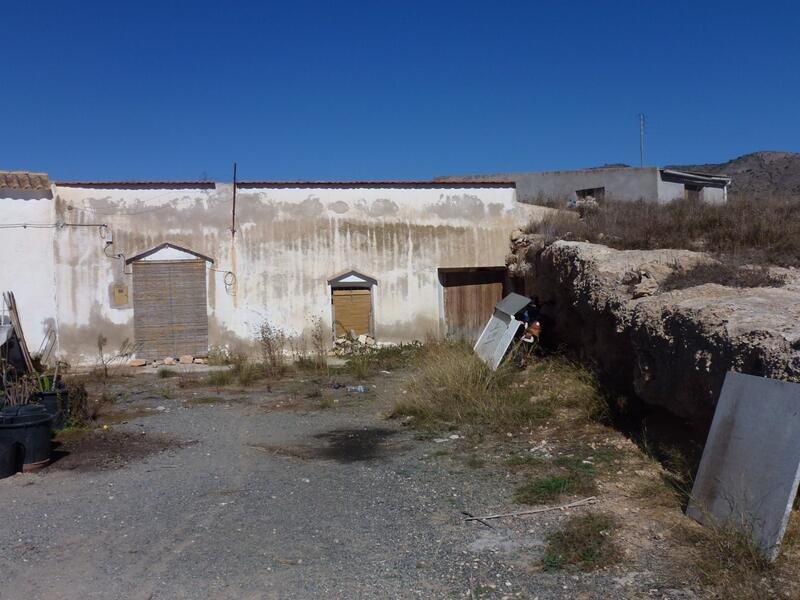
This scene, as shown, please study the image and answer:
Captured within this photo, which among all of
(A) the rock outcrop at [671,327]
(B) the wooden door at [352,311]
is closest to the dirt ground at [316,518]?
(A) the rock outcrop at [671,327]

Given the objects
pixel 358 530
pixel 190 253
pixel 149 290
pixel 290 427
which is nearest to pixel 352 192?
pixel 190 253

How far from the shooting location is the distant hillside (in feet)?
131

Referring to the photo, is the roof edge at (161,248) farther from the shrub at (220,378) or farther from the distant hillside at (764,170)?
the distant hillside at (764,170)

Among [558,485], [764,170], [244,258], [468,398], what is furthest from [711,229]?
[764,170]

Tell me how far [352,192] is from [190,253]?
13.9 feet

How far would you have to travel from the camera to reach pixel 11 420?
7.83m

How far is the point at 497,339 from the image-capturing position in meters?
13.0

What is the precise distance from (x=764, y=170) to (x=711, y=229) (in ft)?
117

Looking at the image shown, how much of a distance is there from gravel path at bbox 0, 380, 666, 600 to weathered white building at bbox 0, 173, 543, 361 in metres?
8.87

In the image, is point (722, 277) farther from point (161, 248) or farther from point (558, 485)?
point (161, 248)

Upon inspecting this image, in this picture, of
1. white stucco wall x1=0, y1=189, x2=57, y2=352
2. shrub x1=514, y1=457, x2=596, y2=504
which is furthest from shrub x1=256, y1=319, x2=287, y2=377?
shrub x1=514, y1=457, x2=596, y2=504

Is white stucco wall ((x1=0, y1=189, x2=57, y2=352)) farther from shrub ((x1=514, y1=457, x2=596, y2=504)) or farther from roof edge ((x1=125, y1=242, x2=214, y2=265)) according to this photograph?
shrub ((x1=514, y1=457, x2=596, y2=504))

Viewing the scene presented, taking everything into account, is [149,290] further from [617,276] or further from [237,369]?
[617,276]

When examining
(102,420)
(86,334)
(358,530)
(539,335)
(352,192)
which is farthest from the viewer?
(352,192)
